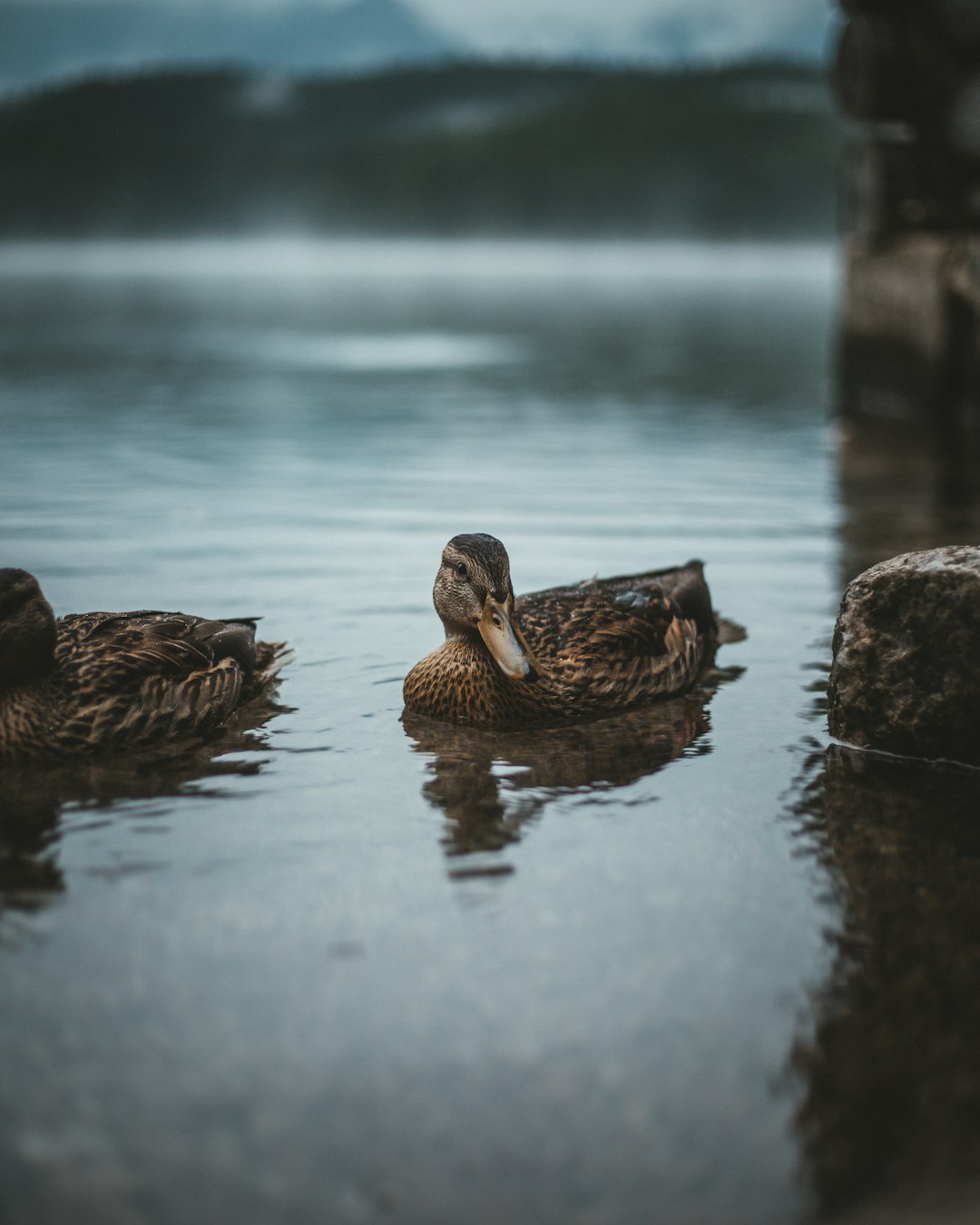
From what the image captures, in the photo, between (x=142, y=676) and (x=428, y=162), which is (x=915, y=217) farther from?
(x=428, y=162)

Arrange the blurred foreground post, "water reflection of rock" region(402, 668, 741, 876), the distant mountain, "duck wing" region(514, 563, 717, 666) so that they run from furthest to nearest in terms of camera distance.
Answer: the distant mountain → the blurred foreground post → "duck wing" region(514, 563, 717, 666) → "water reflection of rock" region(402, 668, 741, 876)

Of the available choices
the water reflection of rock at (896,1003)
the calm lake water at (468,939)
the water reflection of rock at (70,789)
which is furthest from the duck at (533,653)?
the water reflection of rock at (896,1003)

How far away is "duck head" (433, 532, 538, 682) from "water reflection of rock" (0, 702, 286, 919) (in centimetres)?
98

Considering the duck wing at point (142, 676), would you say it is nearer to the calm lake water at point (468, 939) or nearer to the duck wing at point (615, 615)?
the calm lake water at point (468, 939)

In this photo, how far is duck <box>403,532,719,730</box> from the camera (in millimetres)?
6223

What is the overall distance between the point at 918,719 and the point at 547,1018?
2.48m

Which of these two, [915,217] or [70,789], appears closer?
[70,789]

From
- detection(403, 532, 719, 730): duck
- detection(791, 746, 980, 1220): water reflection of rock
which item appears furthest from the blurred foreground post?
detection(791, 746, 980, 1220): water reflection of rock

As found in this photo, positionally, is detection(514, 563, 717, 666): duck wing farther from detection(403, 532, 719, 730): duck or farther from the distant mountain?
the distant mountain

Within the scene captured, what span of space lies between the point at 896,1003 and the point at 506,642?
2.52m

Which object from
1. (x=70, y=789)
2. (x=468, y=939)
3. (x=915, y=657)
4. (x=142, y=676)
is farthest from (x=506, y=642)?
(x=468, y=939)

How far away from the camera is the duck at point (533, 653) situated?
622 cm

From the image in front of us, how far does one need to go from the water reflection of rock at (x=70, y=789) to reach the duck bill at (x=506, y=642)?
984 millimetres

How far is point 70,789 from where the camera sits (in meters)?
5.53
